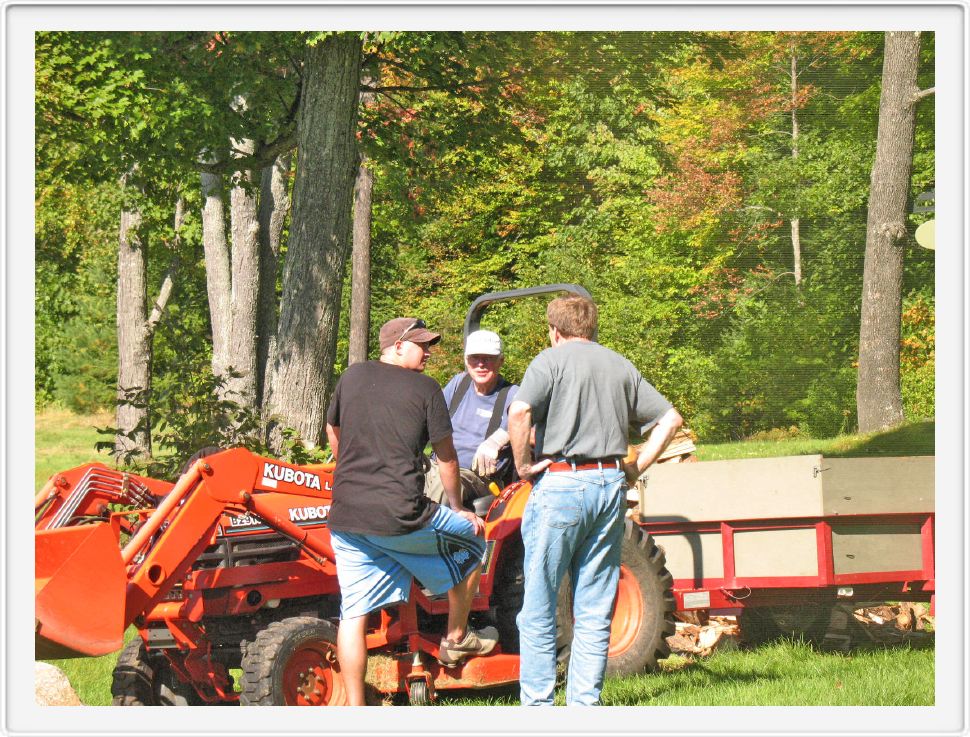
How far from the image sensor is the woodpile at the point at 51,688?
5551 mm

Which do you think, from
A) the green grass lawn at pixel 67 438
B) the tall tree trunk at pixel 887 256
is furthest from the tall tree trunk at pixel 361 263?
the tall tree trunk at pixel 887 256

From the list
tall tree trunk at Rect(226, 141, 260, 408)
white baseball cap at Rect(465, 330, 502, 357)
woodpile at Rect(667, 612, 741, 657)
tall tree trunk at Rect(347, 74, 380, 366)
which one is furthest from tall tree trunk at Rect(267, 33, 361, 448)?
tall tree trunk at Rect(347, 74, 380, 366)

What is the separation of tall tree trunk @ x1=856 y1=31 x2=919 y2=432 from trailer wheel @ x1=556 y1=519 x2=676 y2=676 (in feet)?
25.1

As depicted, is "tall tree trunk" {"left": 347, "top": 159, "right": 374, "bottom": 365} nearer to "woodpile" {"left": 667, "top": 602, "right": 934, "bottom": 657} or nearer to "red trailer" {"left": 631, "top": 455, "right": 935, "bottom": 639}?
"woodpile" {"left": 667, "top": 602, "right": 934, "bottom": 657}

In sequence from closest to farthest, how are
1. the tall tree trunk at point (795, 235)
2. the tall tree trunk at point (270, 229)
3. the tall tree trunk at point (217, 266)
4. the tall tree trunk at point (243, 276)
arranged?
the tall tree trunk at point (243, 276)
the tall tree trunk at point (270, 229)
the tall tree trunk at point (217, 266)
the tall tree trunk at point (795, 235)

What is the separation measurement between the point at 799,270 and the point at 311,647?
→ 37.6 ft

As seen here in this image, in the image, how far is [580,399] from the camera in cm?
486

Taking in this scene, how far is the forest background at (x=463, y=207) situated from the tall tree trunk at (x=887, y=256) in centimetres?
33

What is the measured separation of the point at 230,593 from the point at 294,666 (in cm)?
49

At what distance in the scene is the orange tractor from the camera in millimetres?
4816

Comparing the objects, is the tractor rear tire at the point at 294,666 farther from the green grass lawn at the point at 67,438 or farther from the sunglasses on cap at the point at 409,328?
the green grass lawn at the point at 67,438

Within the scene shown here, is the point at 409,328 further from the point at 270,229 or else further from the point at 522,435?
the point at 270,229

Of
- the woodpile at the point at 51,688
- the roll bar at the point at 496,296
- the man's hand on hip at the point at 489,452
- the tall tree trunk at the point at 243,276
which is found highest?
the tall tree trunk at the point at 243,276

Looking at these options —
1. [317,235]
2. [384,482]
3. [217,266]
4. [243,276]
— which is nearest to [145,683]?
[384,482]
